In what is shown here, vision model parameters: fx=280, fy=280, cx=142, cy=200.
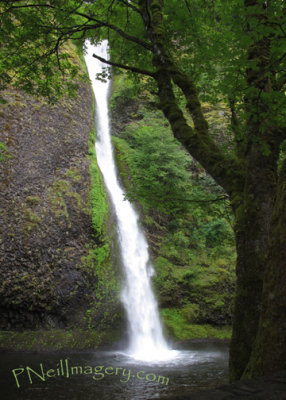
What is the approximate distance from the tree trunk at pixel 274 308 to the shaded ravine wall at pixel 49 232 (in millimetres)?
7473

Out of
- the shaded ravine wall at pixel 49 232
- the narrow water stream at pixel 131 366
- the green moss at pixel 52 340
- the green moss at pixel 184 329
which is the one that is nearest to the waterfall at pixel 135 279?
the narrow water stream at pixel 131 366

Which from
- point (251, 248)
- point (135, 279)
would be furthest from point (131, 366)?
point (251, 248)

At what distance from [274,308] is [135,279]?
365 inches

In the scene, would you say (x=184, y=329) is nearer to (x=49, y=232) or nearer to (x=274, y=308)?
(x=49, y=232)

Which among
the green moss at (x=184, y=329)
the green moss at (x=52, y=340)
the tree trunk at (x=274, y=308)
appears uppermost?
the tree trunk at (x=274, y=308)

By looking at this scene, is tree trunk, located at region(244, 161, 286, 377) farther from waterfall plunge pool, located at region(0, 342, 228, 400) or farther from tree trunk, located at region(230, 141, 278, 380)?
waterfall plunge pool, located at region(0, 342, 228, 400)

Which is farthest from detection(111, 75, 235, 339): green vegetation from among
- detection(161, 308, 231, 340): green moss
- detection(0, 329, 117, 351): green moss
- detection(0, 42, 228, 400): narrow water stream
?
detection(0, 329, 117, 351): green moss

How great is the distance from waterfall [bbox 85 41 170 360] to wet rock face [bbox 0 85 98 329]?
5.80 feet

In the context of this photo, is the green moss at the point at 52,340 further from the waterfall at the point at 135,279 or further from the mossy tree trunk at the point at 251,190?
the mossy tree trunk at the point at 251,190

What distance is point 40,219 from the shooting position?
30.3 ft

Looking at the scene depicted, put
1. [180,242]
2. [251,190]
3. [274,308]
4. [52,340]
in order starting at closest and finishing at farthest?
[274,308], [251,190], [52,340], [180,242]

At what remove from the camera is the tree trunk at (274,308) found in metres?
1.92

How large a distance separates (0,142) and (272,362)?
32.4 ft

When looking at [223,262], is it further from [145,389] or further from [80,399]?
[80,399]
